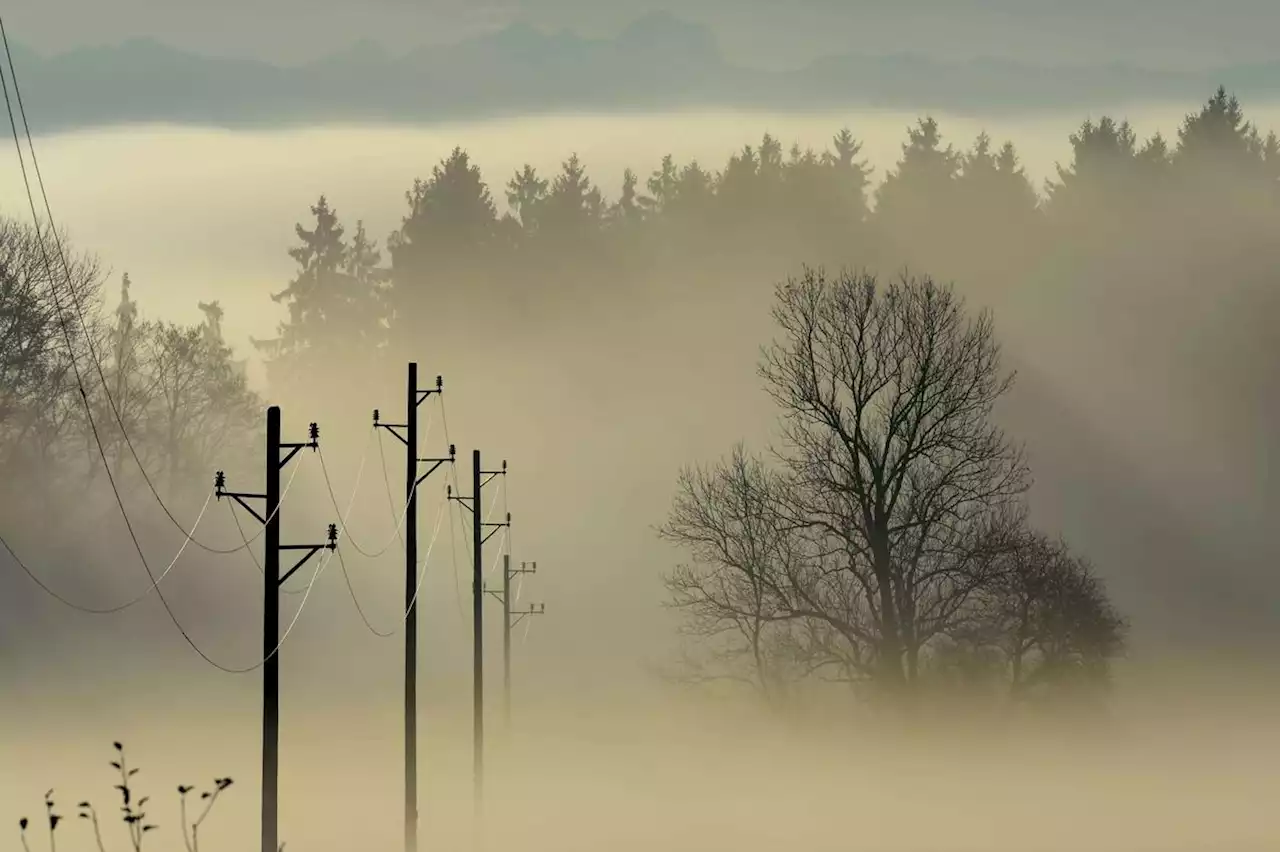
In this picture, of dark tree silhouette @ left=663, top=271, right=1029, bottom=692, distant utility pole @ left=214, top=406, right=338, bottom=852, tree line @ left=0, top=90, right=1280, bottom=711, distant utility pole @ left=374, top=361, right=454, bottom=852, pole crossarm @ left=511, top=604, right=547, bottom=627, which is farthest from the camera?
tree line @ left=0, top=90, right=1280, bottom=711

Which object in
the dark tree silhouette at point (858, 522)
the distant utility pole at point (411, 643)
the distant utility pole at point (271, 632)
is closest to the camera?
the distant utility pole at point (271, 632)

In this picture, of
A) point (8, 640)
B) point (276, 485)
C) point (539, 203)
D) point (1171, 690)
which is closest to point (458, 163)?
point (539, 203)

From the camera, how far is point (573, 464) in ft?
404

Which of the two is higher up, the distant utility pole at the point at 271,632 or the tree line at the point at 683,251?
the tree line at the point at 683,251

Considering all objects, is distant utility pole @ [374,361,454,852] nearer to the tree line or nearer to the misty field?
the misty field

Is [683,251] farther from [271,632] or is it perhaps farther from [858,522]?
[271,632]

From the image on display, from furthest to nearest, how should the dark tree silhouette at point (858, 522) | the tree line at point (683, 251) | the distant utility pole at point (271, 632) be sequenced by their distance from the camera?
Result: the tree line at point (683, 251) < the dark tree silhouette at point (858, 522) < the distant utility pole at point (271, 632)

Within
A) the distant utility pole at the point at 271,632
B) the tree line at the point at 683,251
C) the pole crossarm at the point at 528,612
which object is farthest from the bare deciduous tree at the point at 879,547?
the tree line at the point at 683,251

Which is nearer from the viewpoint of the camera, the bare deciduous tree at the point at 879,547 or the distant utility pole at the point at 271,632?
the distant utility pole at the point at 271,632

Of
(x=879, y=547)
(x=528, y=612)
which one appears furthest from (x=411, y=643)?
(x=528, y=612)

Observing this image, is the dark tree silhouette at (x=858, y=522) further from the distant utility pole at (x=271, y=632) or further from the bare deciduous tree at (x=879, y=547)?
the distant utility pole at (x=271, y=632)

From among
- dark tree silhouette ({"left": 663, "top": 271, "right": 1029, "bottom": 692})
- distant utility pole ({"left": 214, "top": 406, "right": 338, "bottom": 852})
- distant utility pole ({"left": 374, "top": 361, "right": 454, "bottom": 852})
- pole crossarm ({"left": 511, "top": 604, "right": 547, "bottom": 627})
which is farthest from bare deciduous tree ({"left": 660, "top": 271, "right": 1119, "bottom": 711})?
distant utility pole ({"left": 214, "top": 406, "right": 338, "bottom": 852})

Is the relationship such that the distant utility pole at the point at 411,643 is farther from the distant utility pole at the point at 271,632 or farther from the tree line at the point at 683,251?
the tree line at the point at 683,251

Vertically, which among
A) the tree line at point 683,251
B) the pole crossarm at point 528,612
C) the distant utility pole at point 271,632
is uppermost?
the tree line at point 683,251
